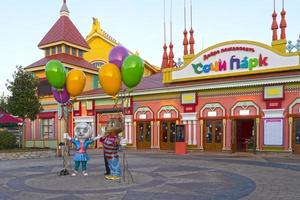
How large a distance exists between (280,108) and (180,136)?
18.9 feet

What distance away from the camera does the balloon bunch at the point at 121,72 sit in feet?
27.0

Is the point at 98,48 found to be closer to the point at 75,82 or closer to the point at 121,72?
the point at 75,82

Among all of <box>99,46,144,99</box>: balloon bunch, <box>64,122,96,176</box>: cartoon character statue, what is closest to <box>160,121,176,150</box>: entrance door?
<box>64,122,96,176</box>: cartoon character statue

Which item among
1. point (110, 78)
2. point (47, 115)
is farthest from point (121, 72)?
point (47, 115)

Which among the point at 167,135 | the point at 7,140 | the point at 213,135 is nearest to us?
the point at 213,135

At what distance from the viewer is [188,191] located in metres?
7.25

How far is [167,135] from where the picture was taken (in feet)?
65.0

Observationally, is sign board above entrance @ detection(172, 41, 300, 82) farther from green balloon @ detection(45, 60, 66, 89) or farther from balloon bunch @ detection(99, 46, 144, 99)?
green balloon @ detection(45, 60, 66, 89)

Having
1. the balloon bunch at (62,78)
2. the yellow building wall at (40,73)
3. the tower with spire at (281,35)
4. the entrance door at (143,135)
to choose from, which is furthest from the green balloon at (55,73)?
the yellow building wall at (40,73)

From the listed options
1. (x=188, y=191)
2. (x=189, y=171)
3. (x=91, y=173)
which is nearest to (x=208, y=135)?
(x=189, y=171)

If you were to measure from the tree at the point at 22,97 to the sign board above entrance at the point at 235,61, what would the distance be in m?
9.15

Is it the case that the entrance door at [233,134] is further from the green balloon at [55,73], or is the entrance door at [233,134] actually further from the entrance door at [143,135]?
the green balloon at [55,73]

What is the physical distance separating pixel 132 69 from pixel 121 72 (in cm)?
44

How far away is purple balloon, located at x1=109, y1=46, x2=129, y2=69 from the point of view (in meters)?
8.64
